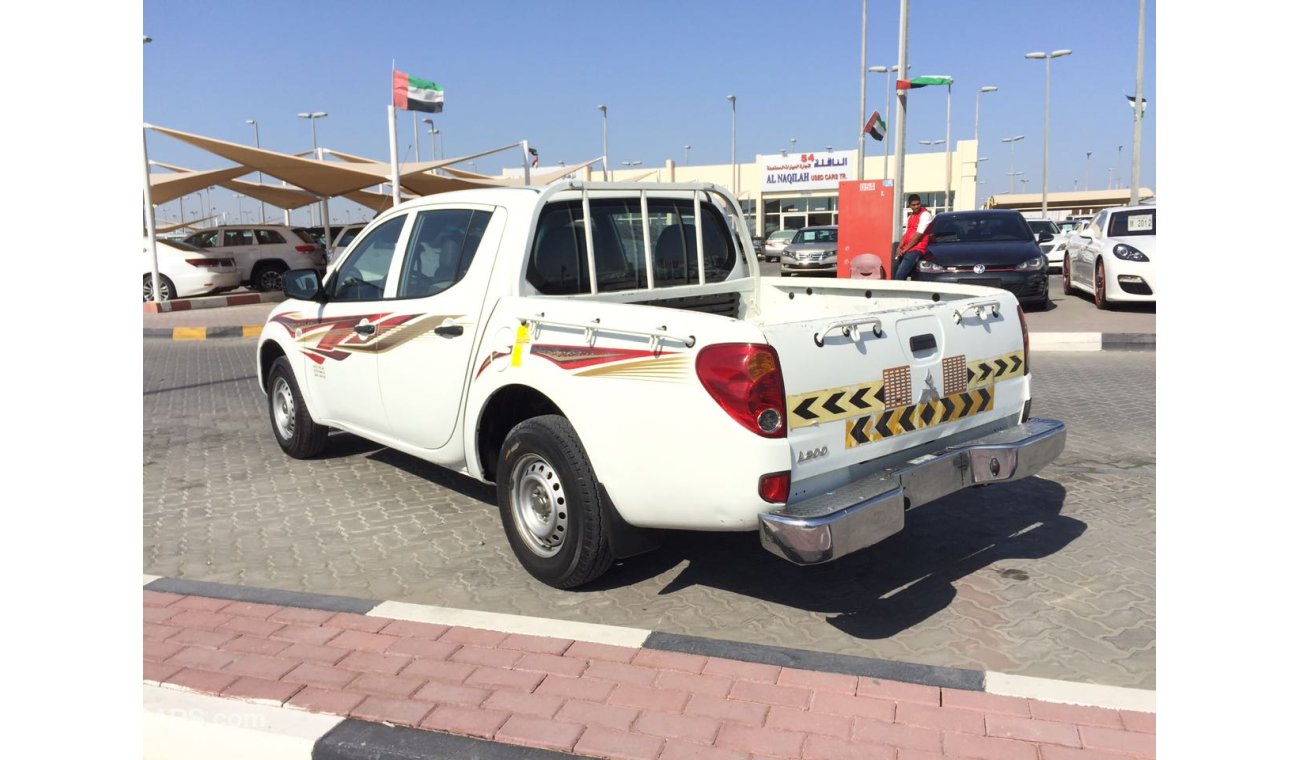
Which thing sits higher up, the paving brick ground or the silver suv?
the silver suv

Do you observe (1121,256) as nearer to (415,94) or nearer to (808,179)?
(415,94)

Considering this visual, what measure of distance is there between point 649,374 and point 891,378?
998mm

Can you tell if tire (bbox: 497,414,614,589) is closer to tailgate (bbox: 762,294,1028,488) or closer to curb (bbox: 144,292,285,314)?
tailgate (bbox: 762,294,1028,488)

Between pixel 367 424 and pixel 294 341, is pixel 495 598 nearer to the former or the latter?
pixel 367 424

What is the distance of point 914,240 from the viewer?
49.4ft

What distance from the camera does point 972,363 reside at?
4.36 meters

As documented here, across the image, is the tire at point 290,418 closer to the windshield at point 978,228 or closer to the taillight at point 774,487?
the taillight at point 774,487

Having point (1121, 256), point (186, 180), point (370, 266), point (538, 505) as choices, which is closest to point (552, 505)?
point (538, 505)

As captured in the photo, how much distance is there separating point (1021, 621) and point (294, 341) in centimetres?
467

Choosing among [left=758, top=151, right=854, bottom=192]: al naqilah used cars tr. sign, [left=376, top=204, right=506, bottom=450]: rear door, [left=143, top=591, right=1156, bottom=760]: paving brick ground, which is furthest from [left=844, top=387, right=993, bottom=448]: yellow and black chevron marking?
[left=758, top=151, right=854, bottom=192]: al naqilah used cars tr. sign

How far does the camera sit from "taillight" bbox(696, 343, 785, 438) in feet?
11.6

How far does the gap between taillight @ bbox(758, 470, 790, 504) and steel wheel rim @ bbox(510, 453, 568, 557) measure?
38.9 inches

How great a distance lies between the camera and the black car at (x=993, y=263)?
14602mm
